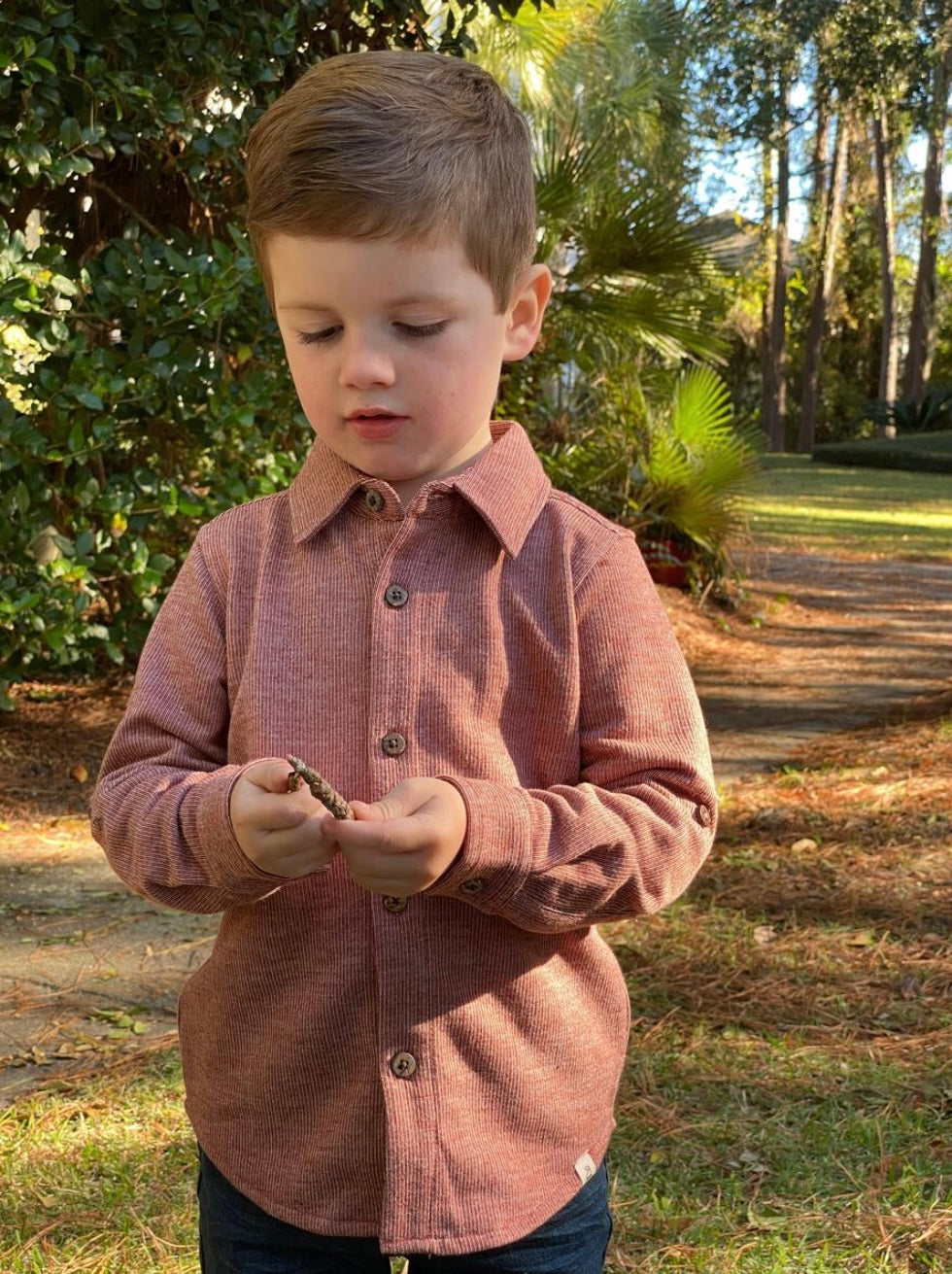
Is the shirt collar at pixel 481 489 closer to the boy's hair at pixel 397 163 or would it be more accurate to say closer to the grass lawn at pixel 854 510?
the boy's hair at pixel 397 163

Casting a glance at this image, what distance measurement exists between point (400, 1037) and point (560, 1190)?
25cm

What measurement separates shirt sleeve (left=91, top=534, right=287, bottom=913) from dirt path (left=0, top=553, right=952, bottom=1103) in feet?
5.61

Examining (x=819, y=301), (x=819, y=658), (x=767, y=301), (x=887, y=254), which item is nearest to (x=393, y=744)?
(x=819, y=658)

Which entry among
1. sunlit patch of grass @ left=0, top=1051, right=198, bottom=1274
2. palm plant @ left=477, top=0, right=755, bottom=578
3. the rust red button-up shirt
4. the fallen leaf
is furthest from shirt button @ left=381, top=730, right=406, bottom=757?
palm plant @ left=477, top=0, right=755, bottom=578

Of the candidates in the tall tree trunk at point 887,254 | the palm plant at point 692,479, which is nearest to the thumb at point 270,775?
the palm plant at point 692,479

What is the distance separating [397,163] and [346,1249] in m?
1.03

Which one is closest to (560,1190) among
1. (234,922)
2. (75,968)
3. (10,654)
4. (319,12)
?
(234,922)

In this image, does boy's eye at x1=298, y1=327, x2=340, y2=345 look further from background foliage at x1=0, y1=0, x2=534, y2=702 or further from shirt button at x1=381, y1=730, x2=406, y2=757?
background foliage at x1=0, y1=0, x2=534, y2=702

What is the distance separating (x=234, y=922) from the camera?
1451mm

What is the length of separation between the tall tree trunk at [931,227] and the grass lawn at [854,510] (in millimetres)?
2511

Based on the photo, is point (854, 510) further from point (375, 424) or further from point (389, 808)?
point (389, 808)

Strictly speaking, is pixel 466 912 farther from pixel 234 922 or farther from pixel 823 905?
pixel 823 905

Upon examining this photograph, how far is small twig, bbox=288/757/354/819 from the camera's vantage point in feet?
3.62

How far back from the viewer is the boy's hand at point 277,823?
118cm
